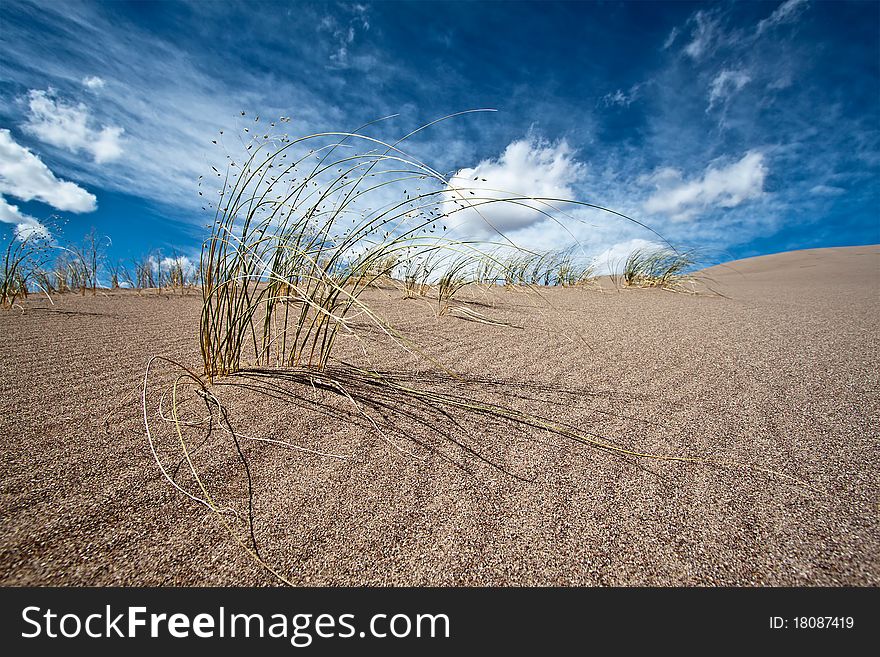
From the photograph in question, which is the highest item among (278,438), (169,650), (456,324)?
(456,324)

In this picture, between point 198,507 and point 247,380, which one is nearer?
point 198,507

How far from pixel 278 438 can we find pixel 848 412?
1233 mm

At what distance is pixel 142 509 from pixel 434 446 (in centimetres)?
46

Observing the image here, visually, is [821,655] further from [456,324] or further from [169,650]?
[456,324]

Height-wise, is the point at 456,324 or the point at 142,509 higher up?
the point at 456,324

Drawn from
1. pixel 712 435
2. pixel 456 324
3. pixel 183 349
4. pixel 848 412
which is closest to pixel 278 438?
pixel 183 349

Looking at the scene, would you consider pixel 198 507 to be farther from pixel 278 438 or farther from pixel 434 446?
pixel 434 446

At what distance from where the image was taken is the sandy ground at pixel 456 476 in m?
0.50

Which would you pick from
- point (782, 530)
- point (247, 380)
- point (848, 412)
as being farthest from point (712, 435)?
point (247, 380)

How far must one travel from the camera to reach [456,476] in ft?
2.25

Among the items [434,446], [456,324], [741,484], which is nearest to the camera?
[741,484]

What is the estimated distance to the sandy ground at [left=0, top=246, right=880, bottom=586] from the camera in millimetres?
501

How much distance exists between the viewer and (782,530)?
0.55m

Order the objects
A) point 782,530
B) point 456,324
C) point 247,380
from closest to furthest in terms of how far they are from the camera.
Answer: point 782,530, point 247,380, point 456,324
